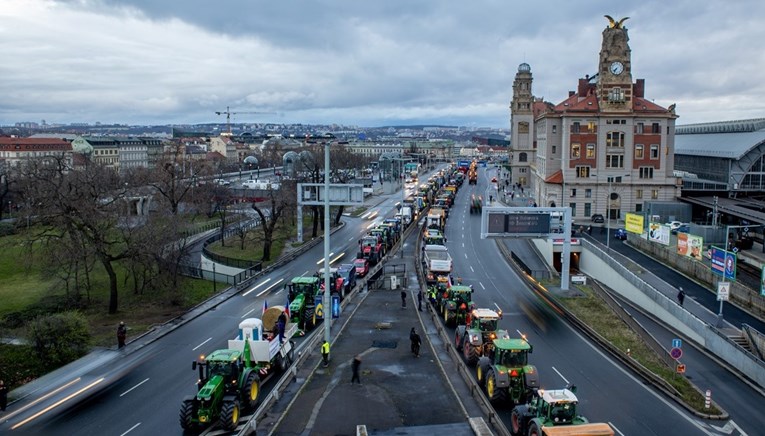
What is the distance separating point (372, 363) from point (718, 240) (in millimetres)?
41411

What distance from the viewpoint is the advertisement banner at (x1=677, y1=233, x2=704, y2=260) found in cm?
4856

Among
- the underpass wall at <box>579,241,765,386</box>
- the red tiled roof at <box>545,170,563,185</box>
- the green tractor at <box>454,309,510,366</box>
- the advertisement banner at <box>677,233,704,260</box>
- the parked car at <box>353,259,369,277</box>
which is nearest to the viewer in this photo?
the green tractor at <box>454,309,510,366</box>

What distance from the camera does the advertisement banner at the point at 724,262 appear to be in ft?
129

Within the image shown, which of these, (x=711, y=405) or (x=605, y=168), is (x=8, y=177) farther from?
(x=711, y=405)

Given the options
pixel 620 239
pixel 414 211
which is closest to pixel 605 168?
pixel 620 239

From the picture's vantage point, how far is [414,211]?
311 ft

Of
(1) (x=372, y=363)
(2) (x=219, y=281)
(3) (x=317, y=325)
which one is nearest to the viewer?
(1) (x=372, y=363)

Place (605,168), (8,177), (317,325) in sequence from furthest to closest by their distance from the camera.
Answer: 1. (8,177)
2. (605,168)
3. (317,325)

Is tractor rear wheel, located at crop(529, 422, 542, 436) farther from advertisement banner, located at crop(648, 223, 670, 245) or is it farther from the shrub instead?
advertisement banner, located at crop(648, 223, 670, 245)

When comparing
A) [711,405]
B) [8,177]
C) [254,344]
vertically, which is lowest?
[711,405]

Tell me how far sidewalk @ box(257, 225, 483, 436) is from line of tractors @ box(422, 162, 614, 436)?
122cm

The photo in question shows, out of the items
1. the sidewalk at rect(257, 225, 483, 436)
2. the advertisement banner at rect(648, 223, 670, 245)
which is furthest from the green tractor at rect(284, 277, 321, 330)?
the advertisement banner at rect(648, 223, 670, 245)

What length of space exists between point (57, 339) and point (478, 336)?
21.2 meters

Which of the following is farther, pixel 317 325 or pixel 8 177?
pixel 8 177
